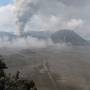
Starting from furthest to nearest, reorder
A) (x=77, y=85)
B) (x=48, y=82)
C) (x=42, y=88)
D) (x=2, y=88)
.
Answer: (x=48, y=82) → (x=77, y=85) → (x=42, y=88) → (x=2, y=88)

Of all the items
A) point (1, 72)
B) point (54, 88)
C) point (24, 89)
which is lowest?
point (54, 88)

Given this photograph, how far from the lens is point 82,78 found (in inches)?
7840

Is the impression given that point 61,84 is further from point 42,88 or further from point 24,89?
point 24,89

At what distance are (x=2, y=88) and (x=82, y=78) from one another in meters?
127

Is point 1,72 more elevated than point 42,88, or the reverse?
point 1,72

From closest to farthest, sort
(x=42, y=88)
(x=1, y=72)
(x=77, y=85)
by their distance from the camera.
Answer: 1. (x=1, y=72)
2. (x=42, y=88)
3. (x=77, y=85)

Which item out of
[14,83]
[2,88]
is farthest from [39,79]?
[2,88]

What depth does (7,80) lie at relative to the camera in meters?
90.4

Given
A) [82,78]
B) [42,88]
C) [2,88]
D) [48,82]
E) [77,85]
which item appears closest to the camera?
[2,88]

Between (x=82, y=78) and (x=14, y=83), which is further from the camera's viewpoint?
(x=82, y=78)

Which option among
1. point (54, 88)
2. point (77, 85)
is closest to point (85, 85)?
point (77, 85)

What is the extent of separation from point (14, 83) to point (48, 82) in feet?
308

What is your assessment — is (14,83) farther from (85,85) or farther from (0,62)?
(85,85)

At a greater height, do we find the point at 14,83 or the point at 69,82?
the point at 14,83
